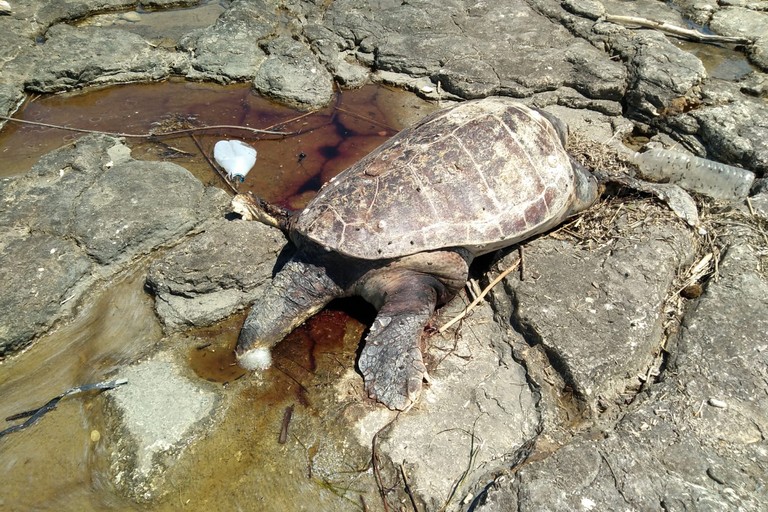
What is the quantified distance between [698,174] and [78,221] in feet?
17.7

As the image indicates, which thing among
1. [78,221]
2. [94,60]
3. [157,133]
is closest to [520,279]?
[78,221]

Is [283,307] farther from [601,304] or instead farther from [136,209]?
[601,304]

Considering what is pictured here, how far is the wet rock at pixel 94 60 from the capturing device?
→ 589 centimetres

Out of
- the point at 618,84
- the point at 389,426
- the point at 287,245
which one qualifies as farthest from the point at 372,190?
the point at 618,84

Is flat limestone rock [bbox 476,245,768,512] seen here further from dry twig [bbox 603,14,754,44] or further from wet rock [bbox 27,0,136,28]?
wet rock [bbox 27,0,136,28]

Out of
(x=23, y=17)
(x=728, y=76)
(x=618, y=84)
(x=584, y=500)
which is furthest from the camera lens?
(x=23, y=17)

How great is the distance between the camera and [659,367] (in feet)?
10.3

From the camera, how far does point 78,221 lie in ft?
13.5

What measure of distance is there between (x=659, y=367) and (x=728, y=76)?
15.8ft

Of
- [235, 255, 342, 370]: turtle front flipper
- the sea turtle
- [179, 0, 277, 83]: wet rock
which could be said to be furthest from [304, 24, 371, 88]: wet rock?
[235, 255, 342, 370]: turtle front flipper

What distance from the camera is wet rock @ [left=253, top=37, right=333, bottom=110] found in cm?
577

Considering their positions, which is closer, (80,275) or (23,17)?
(80,275)

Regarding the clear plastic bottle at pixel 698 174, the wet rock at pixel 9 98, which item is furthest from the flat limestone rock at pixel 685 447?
the wet rock at pixel 9 98

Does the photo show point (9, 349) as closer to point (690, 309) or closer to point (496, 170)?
point (496, 170)
